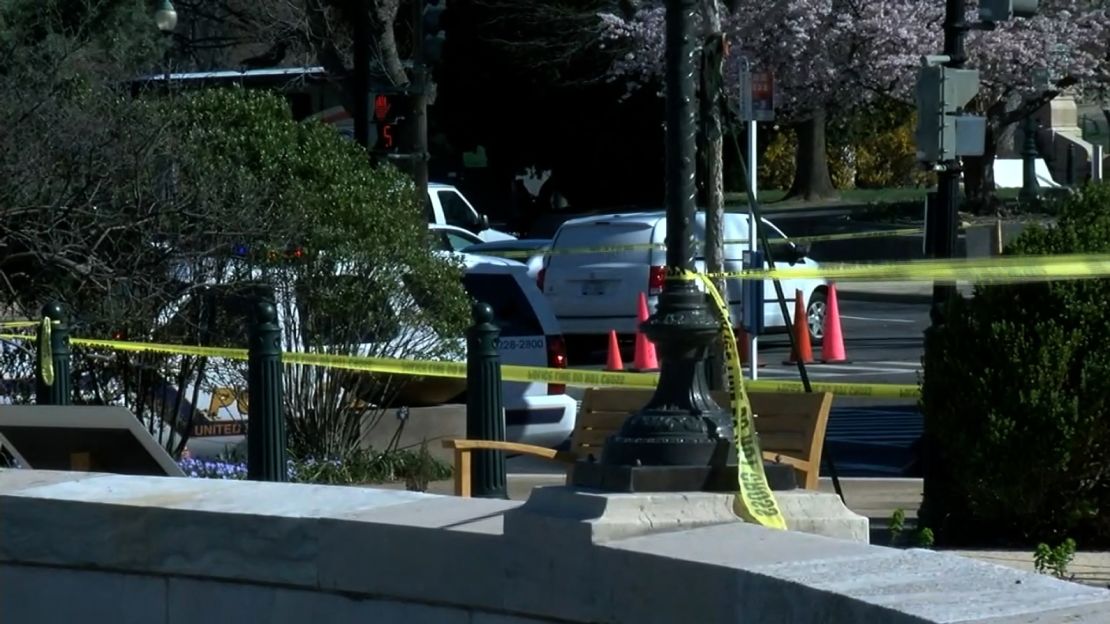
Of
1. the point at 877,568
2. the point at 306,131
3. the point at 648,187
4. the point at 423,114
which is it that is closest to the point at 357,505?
the point at 877,568

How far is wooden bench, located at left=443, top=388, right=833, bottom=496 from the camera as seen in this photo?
7.10 meters

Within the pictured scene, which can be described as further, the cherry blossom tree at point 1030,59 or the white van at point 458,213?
the cherry blossom tree at point 1030,59

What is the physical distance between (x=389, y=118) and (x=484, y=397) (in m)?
9.21

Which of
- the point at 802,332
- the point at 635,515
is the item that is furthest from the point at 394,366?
the point at 802,332

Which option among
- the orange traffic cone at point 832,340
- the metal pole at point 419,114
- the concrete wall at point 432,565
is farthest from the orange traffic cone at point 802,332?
the concrete wall at point 432,565

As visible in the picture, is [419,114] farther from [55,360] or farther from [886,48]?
[886,48]

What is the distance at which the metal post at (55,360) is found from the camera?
888 cm

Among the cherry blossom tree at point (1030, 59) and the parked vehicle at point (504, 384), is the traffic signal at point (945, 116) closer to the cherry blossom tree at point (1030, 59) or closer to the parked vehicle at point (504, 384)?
the parked vehicle at point (504, 384)

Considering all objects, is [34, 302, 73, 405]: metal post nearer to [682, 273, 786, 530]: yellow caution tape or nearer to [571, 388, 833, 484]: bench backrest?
[571, 388, 833, 484]: bench backrest

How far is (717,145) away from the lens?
41.7 feet

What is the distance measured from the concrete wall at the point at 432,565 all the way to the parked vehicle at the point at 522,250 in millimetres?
14143

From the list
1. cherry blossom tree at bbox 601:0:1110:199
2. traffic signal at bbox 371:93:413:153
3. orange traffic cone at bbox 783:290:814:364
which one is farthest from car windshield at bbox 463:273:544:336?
cherry blossom tree at bbox 601:0:1110:199

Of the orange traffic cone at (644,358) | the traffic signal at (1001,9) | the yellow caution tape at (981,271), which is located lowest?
the orange traffic cone at (644,358)

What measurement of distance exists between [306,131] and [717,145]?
332 centimetres
